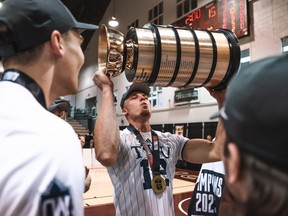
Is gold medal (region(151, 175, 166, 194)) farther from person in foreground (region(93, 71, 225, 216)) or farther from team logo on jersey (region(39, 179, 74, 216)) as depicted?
team logo on jersey (region(39, 179, 74, 216))

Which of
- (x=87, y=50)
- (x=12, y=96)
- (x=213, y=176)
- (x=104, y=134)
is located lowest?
(x=213, y=176)

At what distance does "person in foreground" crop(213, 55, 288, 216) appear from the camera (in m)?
0.49

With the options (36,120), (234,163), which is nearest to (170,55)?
(36,120)

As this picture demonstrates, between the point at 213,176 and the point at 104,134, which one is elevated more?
the point at 104,134

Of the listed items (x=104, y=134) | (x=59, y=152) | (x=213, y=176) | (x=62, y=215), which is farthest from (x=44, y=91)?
(x=213, y=176)

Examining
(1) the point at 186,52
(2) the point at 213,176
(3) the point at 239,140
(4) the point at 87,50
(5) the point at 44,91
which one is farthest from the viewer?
(4) the point at 87,50

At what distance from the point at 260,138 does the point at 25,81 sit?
2.16 ft

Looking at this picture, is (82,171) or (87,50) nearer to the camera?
(82,171)

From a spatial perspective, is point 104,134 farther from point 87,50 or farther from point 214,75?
point 87,50

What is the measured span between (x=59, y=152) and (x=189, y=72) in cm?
106

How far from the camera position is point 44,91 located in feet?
3.03

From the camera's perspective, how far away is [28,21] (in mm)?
856

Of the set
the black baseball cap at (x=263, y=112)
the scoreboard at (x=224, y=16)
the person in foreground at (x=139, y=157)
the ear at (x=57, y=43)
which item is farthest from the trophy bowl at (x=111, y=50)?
the scoreboard at (x=224, y=16)

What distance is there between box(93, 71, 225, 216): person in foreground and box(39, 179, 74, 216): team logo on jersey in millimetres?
973
